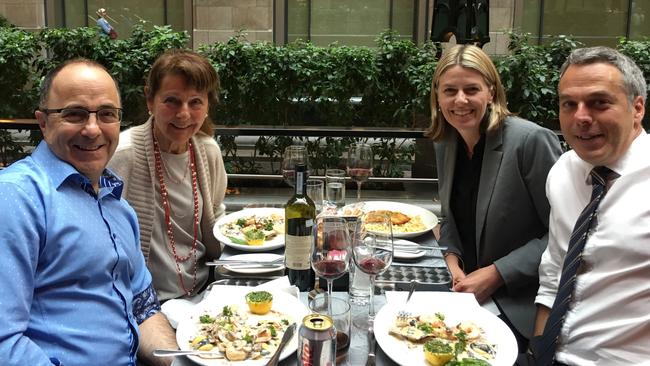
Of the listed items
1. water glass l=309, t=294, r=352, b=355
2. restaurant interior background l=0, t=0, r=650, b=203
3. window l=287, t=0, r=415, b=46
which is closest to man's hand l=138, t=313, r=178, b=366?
water glass l=309, t=294, r=352, b=355

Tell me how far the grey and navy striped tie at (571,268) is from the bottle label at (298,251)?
0.89 meters

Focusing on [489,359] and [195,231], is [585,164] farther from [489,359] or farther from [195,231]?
[195,231]

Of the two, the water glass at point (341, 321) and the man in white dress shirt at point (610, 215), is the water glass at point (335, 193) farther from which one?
the water glass at point (341, 321)

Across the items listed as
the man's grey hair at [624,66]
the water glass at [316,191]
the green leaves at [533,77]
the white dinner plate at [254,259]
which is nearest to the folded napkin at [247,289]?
the white dinner plate at [254,259]

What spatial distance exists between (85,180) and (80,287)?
329mm

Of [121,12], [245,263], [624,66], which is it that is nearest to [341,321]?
[245,263]

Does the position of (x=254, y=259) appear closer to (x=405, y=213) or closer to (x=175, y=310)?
(x=175, y=310)

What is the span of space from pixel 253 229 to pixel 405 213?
84 cm

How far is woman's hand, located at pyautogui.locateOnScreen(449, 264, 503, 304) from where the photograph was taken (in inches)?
99.3

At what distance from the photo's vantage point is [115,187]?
77.8 inches

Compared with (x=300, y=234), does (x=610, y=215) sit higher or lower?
higher

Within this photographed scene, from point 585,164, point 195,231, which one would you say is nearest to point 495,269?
point 585,164

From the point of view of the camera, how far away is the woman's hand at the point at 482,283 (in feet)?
8.28

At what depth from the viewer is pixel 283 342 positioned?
1585 millimetres
